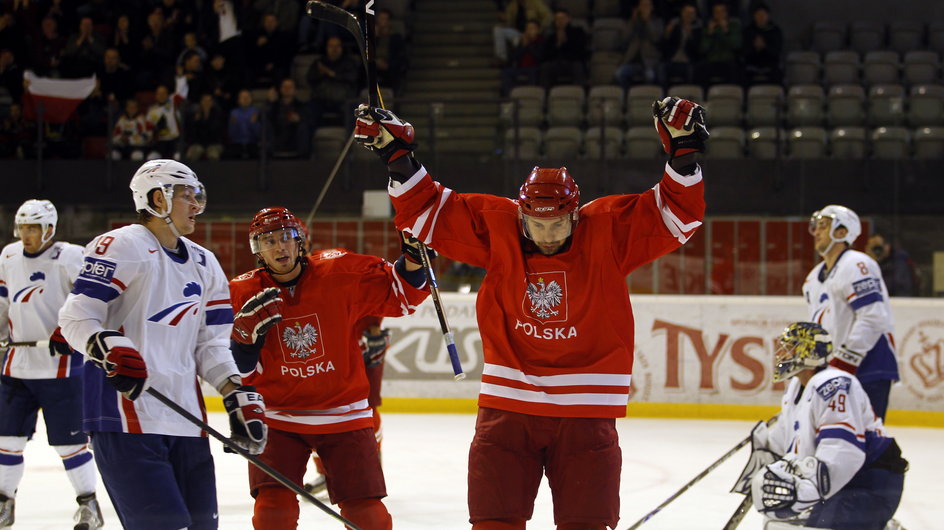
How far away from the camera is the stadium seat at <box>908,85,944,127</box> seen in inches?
403

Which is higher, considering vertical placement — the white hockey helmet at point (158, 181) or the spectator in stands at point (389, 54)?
the spectator in stands at point (389, 54)

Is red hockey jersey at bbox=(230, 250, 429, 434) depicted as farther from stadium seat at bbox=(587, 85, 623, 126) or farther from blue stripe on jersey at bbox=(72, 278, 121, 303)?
stadium seat at bbox=(587, 85, 623, 126)

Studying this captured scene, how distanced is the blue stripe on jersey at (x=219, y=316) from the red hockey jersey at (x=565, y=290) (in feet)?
1.93

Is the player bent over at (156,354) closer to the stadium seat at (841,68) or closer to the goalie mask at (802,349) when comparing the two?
the goalie mask at (802,349)

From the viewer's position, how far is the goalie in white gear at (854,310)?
17.7ft

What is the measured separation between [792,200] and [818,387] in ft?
20.6

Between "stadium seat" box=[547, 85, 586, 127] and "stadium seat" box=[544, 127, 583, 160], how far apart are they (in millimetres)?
264

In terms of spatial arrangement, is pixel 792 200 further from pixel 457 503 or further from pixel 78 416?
pixel 78 416

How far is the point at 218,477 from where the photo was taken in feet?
20.0

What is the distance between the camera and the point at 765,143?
397 inches

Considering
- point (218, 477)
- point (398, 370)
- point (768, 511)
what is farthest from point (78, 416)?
point (398, 370)

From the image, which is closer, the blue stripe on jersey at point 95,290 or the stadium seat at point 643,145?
the blue stripe on jersey at point 95,290

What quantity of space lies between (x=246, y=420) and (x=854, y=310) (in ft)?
11.1

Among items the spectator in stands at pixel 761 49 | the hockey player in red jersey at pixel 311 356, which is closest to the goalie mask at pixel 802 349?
the hockey player in red jersey at pixel 311 356
